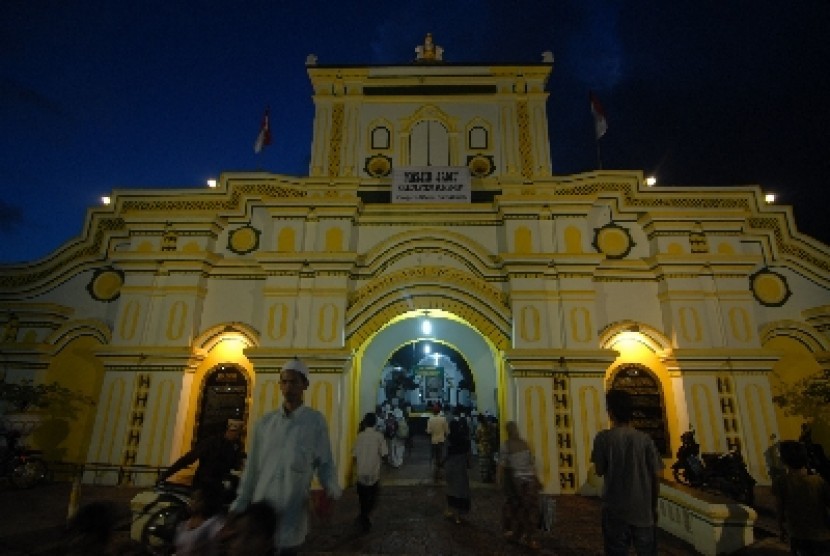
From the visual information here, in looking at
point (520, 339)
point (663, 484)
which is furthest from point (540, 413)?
point (663, 484)

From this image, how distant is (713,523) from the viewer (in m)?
5.66

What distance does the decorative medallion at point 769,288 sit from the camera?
432 inches

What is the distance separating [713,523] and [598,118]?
10.7m

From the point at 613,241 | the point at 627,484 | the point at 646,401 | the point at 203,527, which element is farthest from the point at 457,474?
the point at 613,241

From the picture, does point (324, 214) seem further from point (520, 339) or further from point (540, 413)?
point (540, 413)

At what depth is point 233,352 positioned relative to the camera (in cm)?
1112

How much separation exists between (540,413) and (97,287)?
11.7m

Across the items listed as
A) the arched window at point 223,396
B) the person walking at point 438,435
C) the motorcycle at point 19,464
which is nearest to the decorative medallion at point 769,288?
the person walking at point 438,435

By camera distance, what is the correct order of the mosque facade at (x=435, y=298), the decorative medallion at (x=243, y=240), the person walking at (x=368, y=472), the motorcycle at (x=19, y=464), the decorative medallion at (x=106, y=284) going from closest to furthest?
the person walking at (x=368, y=472)
the motorcycle at (x=19, y=464)
the mosque facade at (x=435, y=298)
the decorative medallion at (x=106, y=284)
the decorative medallion at (x=243, y=240)

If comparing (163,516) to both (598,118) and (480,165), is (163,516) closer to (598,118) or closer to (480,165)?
(480,165)

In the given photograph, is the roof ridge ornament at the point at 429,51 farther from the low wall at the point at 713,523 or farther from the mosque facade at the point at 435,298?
the low wall at the point at 713,523

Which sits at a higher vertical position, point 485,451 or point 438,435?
point 438,435

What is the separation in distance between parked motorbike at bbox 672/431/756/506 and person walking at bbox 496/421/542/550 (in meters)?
3.96

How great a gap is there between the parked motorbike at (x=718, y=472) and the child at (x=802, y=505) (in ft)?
14.2
